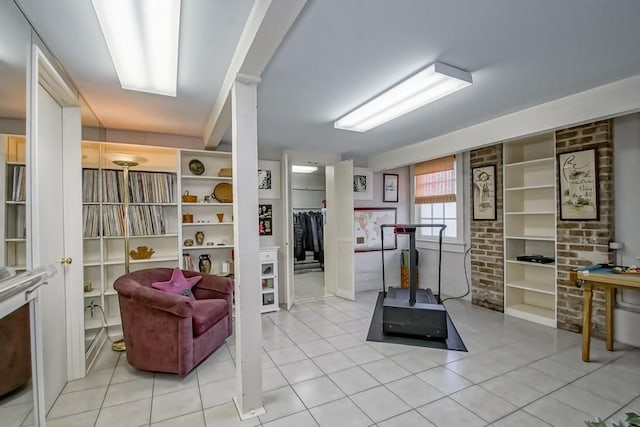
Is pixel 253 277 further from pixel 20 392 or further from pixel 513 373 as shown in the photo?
pixel 513 373

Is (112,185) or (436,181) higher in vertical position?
(436,181)

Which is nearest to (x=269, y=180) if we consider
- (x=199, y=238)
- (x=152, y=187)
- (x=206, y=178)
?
(x=206, y=178)

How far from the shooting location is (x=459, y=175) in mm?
4508

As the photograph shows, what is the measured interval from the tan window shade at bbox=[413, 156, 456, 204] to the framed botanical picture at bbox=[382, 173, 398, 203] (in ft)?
1.16

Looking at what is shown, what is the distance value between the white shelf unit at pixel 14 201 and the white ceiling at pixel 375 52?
0.71 meters

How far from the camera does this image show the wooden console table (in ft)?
7.69

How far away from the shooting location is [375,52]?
1916 millimetres

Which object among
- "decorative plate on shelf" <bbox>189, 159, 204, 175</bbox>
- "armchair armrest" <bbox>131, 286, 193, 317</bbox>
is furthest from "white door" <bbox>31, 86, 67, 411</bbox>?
"decorative plate on shelf" <bbox>189, 159, 204, 175</bbox>

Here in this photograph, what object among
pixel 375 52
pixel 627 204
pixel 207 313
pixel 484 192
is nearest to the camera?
pixel 375 52

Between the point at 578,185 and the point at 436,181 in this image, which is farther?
the point at 436,181

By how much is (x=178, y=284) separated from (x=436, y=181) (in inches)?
160

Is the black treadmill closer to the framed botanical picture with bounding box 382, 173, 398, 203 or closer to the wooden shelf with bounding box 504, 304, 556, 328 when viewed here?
the wooden shelf with bounding box 504, 304, 556, 328

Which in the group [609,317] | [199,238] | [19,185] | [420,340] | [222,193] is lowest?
[420,340]

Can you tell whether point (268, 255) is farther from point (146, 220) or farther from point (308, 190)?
point (308, 190)
